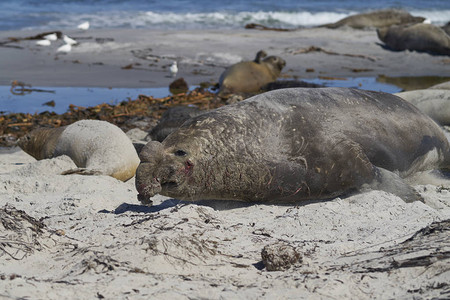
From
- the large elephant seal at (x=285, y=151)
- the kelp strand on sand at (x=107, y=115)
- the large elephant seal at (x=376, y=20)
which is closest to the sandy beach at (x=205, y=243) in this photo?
the large elephant seal at (x=285, y=151)

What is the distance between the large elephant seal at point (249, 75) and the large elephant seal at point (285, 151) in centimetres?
630

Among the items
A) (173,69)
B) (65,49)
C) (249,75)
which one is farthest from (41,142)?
(65,49)

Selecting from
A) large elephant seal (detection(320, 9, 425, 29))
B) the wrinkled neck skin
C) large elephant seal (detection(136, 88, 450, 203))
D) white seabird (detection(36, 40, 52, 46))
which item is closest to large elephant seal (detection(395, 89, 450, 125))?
large elephant seal (detection(136, 88, 450, 203))

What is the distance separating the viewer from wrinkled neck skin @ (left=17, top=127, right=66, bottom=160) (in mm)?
6973

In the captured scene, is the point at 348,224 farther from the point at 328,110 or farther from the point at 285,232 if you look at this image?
the point at 328,110

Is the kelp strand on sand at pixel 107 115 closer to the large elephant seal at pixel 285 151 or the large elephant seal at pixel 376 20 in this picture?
the large elephant seal at pixel 285 151

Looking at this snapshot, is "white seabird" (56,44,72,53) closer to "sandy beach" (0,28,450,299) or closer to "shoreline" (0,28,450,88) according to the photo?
"shoreline" (0,28,450,88)

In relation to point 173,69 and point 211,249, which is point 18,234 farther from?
point 173,69

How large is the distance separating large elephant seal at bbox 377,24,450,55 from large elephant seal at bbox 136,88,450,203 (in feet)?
42.3

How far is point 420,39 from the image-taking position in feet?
59.0

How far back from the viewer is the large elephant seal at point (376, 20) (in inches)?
859

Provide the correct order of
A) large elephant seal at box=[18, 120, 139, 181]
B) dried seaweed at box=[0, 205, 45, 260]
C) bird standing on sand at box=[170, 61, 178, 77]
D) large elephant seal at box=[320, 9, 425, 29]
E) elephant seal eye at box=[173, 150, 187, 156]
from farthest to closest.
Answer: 1. large elephant seal at box=[320, 9, 425, 29]
2. bird standing on sand at box=[170, 61, 178, 77]
3. large elephant seal at box=[18, 120, 139, 181]
4. elephant seal eye at box=[173, 150, 187, 156]
5. dried seaweed at box=[0, 205, 45, 260]

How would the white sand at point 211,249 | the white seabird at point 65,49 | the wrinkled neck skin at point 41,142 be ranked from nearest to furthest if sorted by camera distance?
the white sand at point 211,249 → the wrinkled neck skin at point 41,142 → the white seabird at point 65,49

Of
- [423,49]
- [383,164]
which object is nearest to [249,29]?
[423,49]
